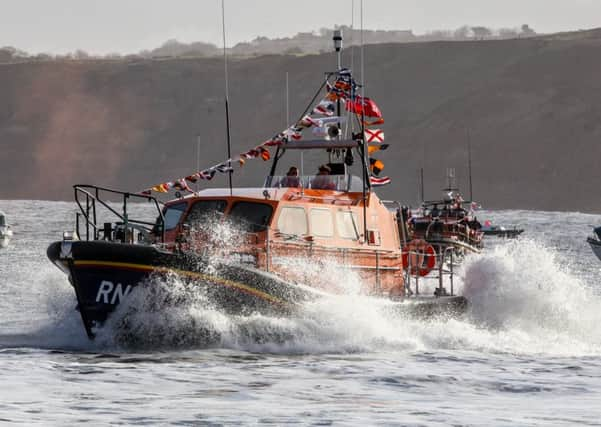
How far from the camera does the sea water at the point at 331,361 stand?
14.3m

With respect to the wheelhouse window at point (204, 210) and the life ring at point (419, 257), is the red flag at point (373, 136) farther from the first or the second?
the wheelhouse window at point (204, 210)

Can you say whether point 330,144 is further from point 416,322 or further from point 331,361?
point 331,361

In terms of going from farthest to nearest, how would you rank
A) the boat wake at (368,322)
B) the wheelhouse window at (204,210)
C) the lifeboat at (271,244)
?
the wheelhouse window at (204,210) → the boat wake at (368,322) → the lifeboat at (271,244)

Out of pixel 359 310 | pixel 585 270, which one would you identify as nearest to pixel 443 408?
pixel 359 310

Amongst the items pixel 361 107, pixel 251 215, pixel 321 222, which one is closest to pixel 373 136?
pixel 361 107

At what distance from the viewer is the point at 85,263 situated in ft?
60.3

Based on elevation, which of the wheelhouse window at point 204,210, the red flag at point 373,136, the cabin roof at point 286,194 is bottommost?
the wheelhouse window at point 204,210

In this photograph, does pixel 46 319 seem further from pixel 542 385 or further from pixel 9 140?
pixel 9 140

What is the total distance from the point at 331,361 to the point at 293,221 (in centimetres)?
243

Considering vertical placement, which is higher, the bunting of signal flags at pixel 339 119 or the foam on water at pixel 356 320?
the bunting of signal flags at pixel 339 119

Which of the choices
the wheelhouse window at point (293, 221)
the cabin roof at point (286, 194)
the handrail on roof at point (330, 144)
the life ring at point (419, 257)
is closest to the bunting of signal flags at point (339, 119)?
the handrail on roof at point (330, 144)

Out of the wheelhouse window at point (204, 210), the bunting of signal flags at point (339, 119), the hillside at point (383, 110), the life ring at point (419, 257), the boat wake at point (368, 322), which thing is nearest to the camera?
the boat wake at point (368, 322)

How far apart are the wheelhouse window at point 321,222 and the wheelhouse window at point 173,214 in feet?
6.35

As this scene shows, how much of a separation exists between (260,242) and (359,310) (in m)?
1.73
